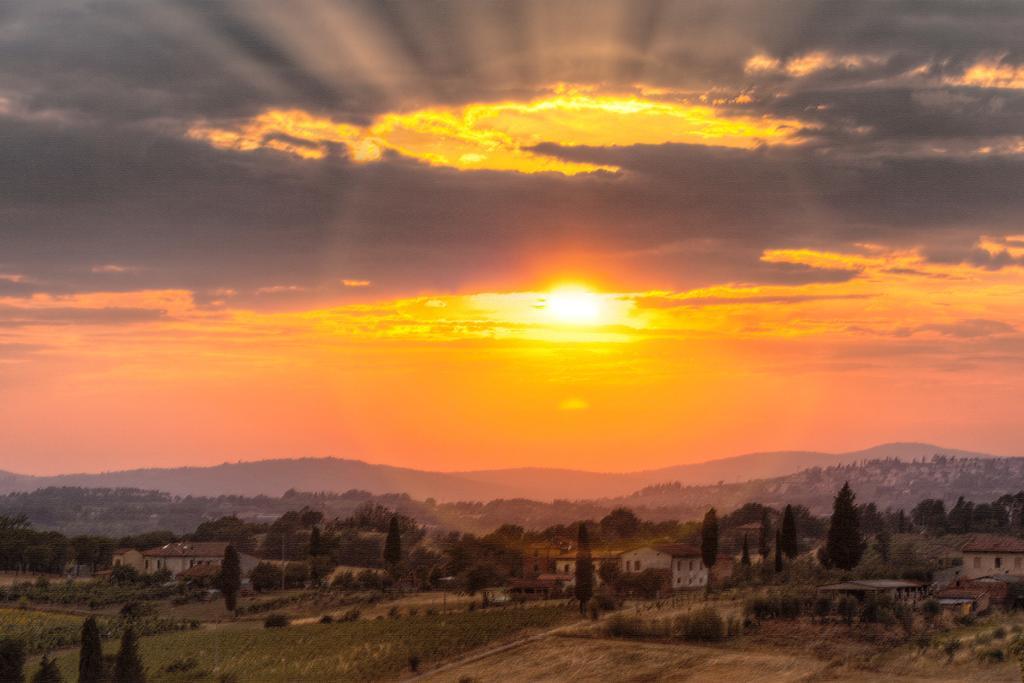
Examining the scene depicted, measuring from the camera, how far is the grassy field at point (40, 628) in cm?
7844

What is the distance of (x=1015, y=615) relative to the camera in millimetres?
69625

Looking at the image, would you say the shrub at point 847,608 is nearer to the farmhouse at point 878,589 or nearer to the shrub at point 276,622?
the farmhouse at point 878,589

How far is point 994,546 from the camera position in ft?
296

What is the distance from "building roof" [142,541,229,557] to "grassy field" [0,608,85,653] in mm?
40868

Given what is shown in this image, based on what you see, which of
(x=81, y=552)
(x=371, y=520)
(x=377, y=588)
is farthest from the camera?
(x=371, y=520)

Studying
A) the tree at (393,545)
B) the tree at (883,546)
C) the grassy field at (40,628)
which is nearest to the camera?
the grassy field at (40,628)

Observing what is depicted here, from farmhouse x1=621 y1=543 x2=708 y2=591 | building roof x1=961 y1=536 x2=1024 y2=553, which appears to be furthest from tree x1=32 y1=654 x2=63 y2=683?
building roof x1=961 y1=536 x2=1024 y2=553

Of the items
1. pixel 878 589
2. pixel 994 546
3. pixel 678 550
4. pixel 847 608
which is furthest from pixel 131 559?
pixel 847 608

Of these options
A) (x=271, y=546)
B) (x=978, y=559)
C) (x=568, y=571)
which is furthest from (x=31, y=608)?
(x=978, y=559)

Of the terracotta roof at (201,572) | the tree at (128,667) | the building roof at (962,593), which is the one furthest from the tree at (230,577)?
the building roof at (962,593)

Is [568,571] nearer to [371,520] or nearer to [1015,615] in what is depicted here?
[1015,615]

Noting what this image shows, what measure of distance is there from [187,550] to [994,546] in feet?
275

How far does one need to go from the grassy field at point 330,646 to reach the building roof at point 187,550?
51.8m

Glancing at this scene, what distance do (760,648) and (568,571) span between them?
43.4 meters
